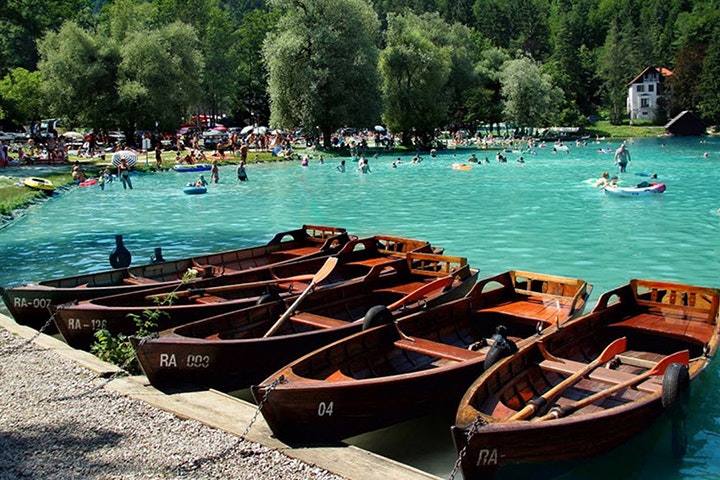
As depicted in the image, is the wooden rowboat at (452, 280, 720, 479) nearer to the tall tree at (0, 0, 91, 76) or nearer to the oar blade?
the oar blade

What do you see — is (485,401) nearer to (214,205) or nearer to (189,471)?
(189,471)

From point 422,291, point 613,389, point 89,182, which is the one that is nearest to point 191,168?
point 89,182

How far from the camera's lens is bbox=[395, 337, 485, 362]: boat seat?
9617 mm

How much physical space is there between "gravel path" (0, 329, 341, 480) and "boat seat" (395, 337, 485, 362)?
2.74 m

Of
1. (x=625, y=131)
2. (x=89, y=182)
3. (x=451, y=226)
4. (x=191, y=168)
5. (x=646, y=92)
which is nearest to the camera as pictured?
(x=451, y=226)

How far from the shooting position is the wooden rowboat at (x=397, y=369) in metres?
8.10

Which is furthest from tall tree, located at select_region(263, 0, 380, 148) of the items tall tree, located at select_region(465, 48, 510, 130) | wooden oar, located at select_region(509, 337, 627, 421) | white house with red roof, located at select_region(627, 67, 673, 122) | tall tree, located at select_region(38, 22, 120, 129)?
white house with red roof, located at select_region(627, 67, 673, 122)

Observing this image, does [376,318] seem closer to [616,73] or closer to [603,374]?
[603,374]

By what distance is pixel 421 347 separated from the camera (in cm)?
991

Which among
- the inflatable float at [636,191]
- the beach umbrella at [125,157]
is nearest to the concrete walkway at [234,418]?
the inflatable float at [636,191]

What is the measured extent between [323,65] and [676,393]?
61633 millimetres

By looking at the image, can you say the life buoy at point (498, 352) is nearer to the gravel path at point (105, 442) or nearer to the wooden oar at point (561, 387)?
the wooden oar at point (561, 387)

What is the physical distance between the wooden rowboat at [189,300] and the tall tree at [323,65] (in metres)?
51.7

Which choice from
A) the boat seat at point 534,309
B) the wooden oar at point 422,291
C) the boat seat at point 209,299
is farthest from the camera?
the boat seat at point 209,299
